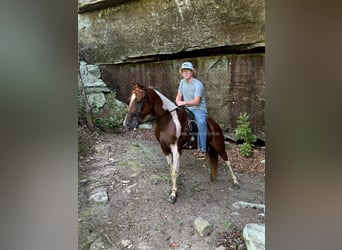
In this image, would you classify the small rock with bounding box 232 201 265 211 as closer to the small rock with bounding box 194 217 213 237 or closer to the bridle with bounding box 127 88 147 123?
the small rock with bounding box 194 217 213 237

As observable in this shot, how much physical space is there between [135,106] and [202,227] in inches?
20.3

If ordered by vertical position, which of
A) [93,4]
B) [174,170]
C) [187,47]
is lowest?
[174,170]

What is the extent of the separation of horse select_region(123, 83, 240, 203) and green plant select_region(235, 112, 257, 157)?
0.07 meters

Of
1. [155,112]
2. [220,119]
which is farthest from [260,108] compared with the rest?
[155,112]

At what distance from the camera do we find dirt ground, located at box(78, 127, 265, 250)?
3.67 ft

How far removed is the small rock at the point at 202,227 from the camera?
3.70 feet

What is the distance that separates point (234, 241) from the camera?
1.13 meters

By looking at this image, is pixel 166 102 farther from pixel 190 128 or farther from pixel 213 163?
pixel 213 163

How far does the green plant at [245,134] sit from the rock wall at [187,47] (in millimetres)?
19

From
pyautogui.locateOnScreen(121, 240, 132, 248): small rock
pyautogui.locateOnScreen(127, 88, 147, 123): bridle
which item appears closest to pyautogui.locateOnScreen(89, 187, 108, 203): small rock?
pyautogui.locateOnScreen(121, 240, 132, 248): small rock

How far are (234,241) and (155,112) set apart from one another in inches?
22.2

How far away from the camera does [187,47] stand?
1.18m

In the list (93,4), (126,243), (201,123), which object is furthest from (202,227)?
(93,4)
